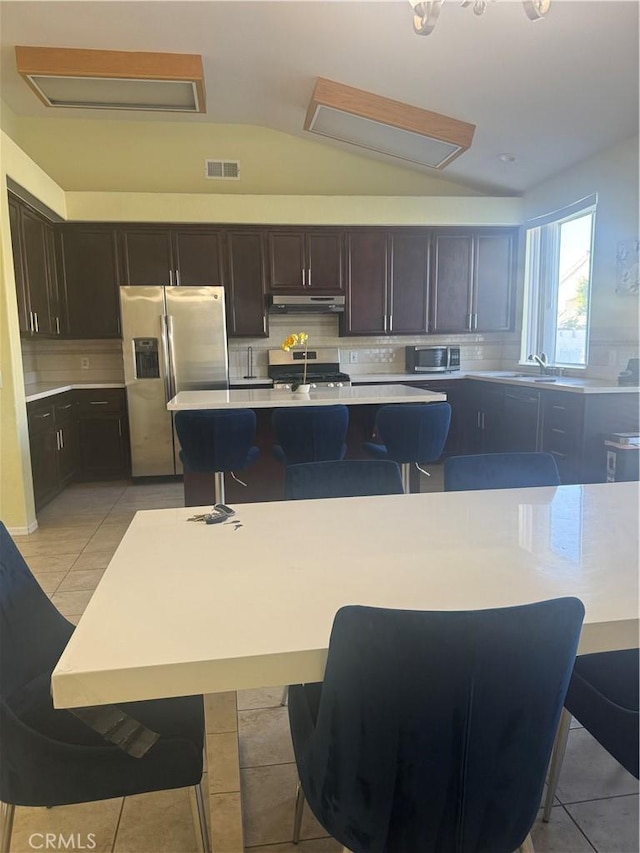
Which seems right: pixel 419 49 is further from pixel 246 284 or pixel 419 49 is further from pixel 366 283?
pixel 246 284

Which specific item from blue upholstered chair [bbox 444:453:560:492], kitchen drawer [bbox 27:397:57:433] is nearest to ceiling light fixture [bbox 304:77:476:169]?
kitchen drawer [bbox 27:397:57:433]

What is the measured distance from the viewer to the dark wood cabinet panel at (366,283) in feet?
17.6

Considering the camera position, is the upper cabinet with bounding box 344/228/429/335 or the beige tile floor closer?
the beige tile floor

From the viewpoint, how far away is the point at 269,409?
3605mm

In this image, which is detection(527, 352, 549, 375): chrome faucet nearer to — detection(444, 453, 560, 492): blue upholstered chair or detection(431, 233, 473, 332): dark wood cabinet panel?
detection(431, 233, 473, 332): dark wood cabinet panel

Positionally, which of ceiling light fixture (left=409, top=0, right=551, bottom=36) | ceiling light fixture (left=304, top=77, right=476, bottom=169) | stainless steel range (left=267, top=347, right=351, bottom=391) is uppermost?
ceiling light fixture (left=304, top=77, right=476, bottom=169)

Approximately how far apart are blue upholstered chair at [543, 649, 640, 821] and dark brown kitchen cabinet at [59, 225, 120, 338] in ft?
15.6

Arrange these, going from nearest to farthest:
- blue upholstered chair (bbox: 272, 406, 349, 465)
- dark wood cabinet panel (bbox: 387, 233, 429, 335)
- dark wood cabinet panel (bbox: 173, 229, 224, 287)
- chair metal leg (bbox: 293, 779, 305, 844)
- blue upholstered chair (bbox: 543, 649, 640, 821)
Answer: blue upholstered chair (bbox: 543, 649, 640, 821)
chair metal leg (bbox: 293, 779, 305, 844)
blue upholstered chair (bbox: 272, 406, 349, 465)
dark wood cabinet panel (bbox: 173, 229, 224, 287)
dark wood cabinet panel (bbox: 387, 233, 429, 335)

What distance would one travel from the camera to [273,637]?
0.85 m

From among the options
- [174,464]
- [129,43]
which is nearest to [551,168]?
[129,43]

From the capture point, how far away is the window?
4648mm

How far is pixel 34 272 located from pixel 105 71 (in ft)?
5.17

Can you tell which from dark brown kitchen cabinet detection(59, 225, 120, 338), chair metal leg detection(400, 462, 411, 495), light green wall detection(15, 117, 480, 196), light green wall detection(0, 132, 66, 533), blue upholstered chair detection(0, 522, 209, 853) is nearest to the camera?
blue upholstered chair detection(0, 522, 209, 853)

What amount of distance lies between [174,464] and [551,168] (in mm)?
4292
